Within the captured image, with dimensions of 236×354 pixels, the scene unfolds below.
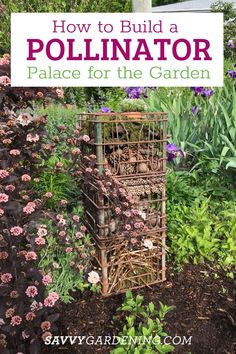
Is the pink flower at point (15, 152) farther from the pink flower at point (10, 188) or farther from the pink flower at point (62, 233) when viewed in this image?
the pink flower at point (62, 233)

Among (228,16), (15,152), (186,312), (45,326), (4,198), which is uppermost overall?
(228,16)

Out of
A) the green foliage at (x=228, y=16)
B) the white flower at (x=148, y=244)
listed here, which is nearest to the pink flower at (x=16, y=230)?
the white flower at (x=148, y=244)

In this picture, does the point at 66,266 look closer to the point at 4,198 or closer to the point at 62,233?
the point at 62,233

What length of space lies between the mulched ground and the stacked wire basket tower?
4.5 inches

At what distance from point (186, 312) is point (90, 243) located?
70 cm

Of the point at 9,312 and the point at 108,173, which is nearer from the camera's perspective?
the point at 9,312

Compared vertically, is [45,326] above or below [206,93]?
below

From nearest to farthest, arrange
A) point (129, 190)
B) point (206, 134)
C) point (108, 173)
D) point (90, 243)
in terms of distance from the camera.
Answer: point (108, 173) < point (129, 190) < point (90, 243) < point (206, 134)

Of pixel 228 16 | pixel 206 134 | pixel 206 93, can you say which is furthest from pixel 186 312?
pixel 228 16

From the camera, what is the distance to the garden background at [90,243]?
1747mm

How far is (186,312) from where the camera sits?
2303 mm

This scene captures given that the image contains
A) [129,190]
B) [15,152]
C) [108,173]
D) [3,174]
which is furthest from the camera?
[129,190]

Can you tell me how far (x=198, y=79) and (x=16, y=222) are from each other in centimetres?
231

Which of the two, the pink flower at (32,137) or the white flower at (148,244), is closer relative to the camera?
the pink flower at (32,137)
